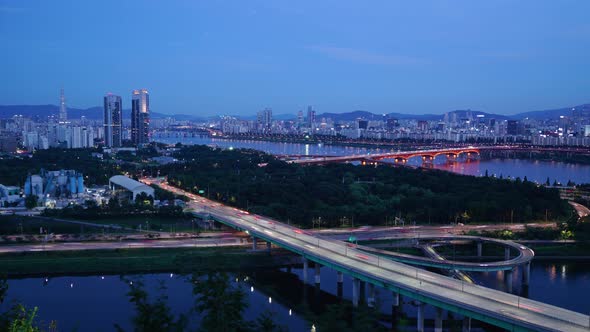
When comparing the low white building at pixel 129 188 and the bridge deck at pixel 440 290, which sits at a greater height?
the low white building at pixel 129 188

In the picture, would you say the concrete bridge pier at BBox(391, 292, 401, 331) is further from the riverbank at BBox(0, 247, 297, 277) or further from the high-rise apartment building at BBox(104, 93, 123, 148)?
the high-rise apartment building at BBox(104, 93, 123, 148)

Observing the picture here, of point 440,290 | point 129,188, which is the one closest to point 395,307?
point 440,290

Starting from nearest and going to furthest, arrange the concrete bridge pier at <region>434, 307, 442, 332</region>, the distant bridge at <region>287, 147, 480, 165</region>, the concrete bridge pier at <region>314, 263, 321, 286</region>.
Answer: the concrete bridge pier at <region>434, 307, 442, 332</region> < the concrete bridge pier at <region>314, 263, 321, 286</region> < the distant bridge at <region>287, 147, 480, 165</region>

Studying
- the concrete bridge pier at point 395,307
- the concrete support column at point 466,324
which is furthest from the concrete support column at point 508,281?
the concrete bridge pier at point 395,307

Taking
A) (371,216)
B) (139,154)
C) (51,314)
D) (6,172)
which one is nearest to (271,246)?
(371,216)

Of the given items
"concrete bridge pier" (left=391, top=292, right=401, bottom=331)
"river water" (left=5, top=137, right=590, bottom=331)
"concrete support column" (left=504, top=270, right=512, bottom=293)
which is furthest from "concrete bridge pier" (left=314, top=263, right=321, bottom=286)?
"concrete support column" (left=504, top=270, right=512, bottom=293)

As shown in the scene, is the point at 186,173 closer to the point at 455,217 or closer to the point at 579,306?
the point at 455,217

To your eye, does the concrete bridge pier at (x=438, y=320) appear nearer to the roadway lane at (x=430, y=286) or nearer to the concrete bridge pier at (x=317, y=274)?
the roadway lane at (x=430, y=286)
